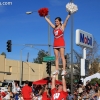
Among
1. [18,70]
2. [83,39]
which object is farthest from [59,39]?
[18,70]

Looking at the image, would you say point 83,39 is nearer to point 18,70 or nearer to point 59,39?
point 59,39

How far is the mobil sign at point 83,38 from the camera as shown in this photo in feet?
58.9

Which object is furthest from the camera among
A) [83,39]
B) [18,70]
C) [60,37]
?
[18,70]

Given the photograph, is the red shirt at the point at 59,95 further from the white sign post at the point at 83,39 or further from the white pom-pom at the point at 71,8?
the white sign post at the point at 83,39

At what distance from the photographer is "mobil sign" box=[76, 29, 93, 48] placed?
17938 millimetres

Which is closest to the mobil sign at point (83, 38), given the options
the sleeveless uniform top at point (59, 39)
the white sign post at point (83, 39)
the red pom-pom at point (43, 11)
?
the white sign post at point (83, 39)

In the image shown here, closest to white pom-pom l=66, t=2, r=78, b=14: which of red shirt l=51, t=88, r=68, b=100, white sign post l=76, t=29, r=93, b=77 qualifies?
red shirt l=51, t=88, r=68, b=100

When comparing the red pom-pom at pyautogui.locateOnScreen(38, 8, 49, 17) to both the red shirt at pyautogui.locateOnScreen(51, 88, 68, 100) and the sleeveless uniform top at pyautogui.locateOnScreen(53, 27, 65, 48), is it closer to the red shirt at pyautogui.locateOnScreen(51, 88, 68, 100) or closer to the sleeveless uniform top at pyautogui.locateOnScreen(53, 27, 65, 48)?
the sleeveless uniform top at pyautogui.locateOnScreen(53, 27, 65, 48)

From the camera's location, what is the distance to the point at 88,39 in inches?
762

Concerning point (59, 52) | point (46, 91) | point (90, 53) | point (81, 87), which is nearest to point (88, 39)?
point (81, 87)

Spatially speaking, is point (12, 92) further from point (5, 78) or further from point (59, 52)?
point (5, 78)

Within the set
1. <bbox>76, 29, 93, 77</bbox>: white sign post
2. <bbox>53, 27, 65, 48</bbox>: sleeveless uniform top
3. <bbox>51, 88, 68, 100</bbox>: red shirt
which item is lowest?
<bbox>51, 88, 68, 100</bbox>: red shirt

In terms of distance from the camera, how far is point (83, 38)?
61.4 feet

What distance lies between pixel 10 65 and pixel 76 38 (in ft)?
106
